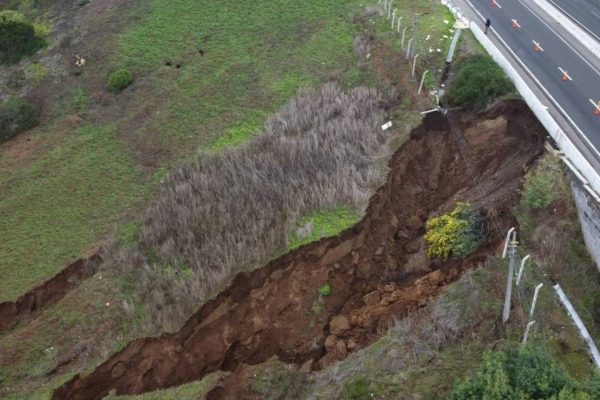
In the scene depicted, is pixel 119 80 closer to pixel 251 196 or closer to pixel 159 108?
pixel 159 108

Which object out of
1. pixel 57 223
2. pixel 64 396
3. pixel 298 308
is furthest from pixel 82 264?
pixel 298 308

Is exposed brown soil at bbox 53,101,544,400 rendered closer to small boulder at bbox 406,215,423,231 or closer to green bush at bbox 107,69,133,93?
small boulder at bbox 406,215,423,231

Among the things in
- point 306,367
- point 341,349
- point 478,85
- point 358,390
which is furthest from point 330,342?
point 478,85

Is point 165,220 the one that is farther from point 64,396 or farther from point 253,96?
point 253,96

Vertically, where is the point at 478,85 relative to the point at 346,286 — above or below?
above

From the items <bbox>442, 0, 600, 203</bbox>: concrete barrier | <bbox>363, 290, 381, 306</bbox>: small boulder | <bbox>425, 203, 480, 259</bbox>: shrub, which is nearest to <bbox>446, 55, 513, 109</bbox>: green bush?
<bbox>442, 0, 600, 203</bbox>: concrete barrier

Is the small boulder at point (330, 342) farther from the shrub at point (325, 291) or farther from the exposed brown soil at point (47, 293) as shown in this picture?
the exposed brown soil at point (47, 293)
